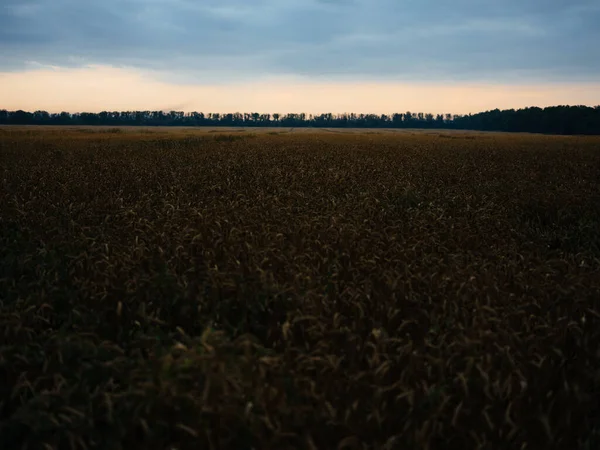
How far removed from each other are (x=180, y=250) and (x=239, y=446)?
3359 millimetres

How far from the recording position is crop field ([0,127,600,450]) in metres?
2.93

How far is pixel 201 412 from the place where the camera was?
9.19ft

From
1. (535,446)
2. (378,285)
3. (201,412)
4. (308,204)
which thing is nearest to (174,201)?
(308,204)

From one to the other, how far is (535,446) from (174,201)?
7604mm

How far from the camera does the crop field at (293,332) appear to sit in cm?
293

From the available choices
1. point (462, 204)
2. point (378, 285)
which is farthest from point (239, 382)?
point (462, 204)

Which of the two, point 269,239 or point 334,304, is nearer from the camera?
point 334,304

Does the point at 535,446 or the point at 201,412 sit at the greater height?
the point at 201,412

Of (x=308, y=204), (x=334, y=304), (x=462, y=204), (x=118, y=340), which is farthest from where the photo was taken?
(x=462, y=204)

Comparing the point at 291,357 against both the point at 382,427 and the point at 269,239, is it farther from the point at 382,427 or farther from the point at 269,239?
the point at 269,239

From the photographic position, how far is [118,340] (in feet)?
13.3

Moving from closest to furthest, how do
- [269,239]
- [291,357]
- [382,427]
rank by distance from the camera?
1. [382,427]
2. [291,357]
3. [269,239]

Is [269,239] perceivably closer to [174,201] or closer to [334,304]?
[334,304]

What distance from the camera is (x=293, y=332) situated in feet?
13.8
